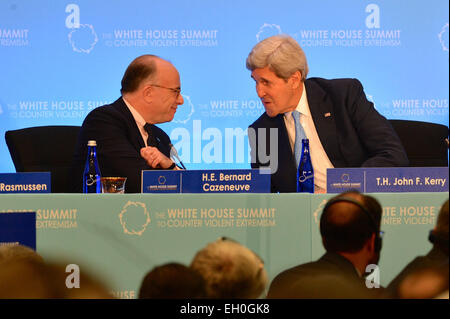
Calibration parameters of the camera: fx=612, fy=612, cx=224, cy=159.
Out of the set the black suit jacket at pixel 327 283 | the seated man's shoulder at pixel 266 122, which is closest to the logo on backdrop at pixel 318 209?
the black suit jacket at pixel 327 283

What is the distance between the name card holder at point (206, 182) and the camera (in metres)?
2.26

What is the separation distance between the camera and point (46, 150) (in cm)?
363

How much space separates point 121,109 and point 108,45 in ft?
3.81

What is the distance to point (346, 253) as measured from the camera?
54.7 inches

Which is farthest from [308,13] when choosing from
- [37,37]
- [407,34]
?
[37,37]

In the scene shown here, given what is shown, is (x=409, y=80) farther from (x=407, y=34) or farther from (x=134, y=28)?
(x=134, y=28)

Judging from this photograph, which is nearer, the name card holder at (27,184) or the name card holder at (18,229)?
the name card holder at (18,229)

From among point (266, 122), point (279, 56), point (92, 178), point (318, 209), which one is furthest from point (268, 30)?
point (318, 209)

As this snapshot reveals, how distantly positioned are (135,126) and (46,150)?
59cm

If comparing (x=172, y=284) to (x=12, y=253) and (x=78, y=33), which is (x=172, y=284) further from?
(x=78, y=33)

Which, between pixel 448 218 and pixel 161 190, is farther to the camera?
pixel 161 190

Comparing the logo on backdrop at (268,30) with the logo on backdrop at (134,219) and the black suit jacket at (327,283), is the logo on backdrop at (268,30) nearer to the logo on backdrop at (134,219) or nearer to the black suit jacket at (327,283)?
the logo on backdrop at (134,219)

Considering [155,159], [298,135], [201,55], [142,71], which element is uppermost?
[201,55]

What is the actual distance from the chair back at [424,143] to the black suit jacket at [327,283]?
2.41m
